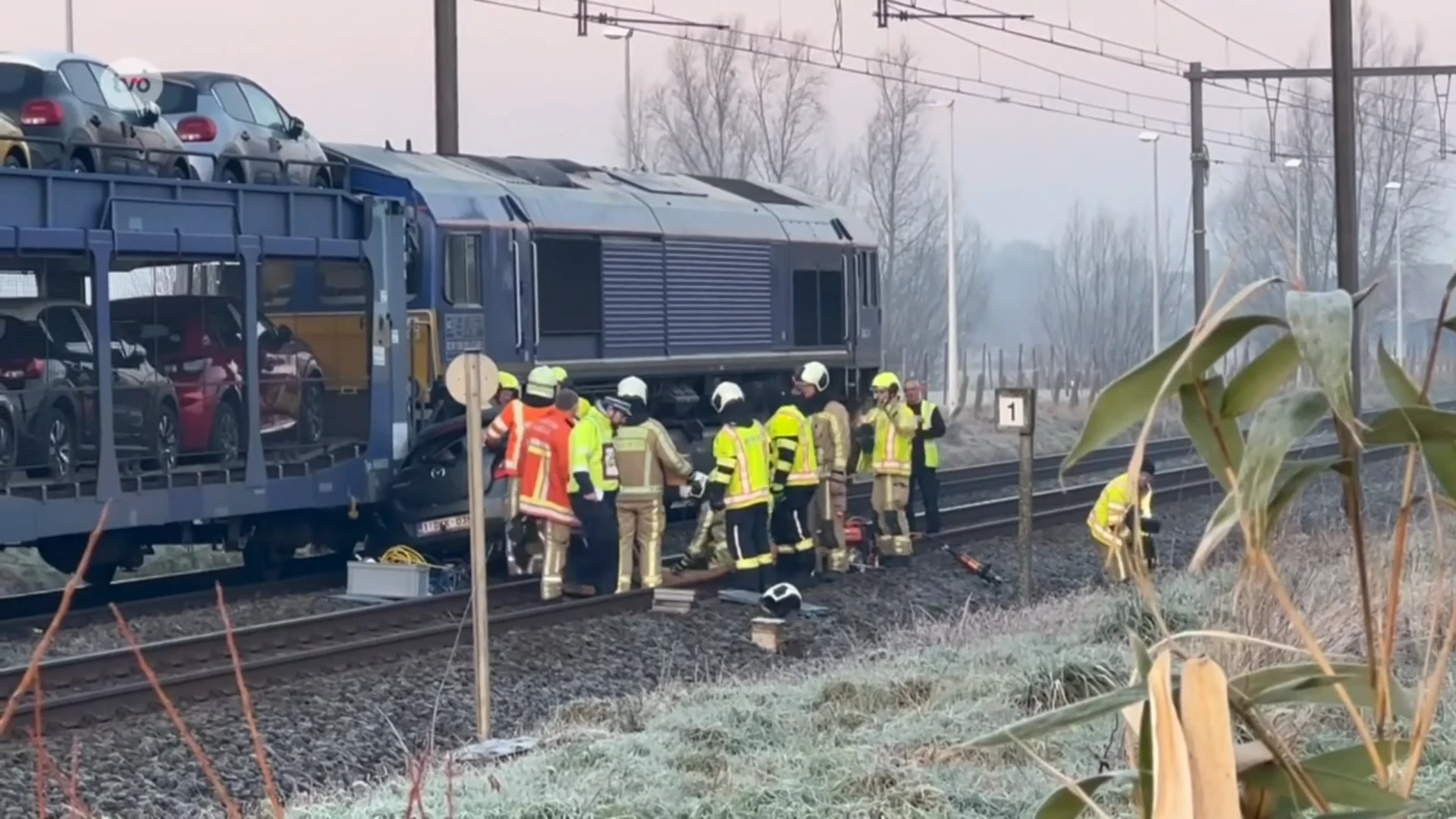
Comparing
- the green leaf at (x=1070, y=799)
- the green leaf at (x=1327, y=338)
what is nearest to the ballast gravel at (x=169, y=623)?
the green leaf at (x=1070, y=799)

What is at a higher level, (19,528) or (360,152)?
(360,152)

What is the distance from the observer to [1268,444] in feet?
6.25

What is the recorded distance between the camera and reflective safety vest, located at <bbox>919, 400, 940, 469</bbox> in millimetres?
19094

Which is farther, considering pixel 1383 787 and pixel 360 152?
pixel 360 152

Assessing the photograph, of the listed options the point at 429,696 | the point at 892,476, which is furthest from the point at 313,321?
the point at 429,696

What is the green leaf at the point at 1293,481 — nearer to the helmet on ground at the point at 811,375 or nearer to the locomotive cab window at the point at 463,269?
the helmet on ground at the point at 811,375

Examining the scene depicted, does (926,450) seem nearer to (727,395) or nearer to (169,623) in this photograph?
(727,395)

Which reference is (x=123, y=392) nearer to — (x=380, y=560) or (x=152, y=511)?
(x=152, y=511)

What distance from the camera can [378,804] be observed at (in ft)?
22.2

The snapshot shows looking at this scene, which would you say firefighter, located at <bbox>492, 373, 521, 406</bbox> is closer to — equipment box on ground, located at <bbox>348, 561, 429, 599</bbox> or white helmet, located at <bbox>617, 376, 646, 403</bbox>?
white helmet, located at <bbox>617, 376, 646, 403</bbox>

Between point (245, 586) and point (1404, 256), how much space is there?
6023cm

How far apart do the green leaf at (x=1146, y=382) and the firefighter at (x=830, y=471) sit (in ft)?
48.1

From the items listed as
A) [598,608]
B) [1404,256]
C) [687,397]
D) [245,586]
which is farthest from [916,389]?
[1404,256]

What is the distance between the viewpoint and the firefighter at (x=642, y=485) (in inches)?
616
